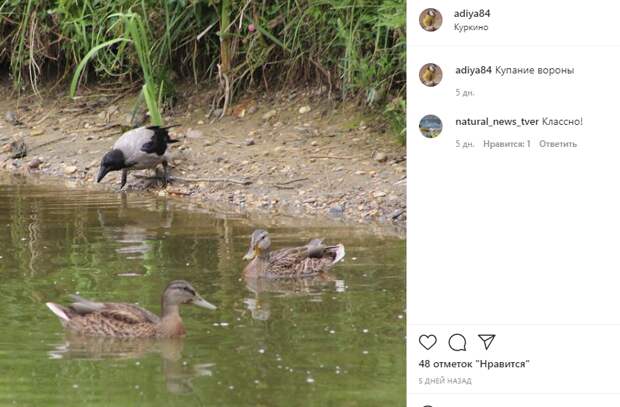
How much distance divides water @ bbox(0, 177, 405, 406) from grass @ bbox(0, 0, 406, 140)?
1.94 metres

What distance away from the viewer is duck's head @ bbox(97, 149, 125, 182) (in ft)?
45.4

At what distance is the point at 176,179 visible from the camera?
13883mm

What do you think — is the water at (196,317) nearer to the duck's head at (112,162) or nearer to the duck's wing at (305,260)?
the duck's wing at (305,260)

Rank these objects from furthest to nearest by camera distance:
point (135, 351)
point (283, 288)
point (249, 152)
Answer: point (249, 152) → point (283, 288) → point (135, 351)

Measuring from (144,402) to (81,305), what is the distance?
1.62 metres

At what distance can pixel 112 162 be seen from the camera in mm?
13852

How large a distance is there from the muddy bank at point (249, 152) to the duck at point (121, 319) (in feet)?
11.3

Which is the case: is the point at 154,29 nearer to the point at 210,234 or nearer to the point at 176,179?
the point at 176,179
